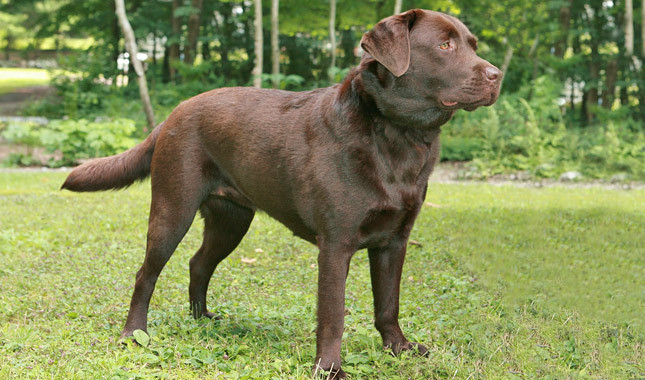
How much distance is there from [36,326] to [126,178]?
1.07 metres

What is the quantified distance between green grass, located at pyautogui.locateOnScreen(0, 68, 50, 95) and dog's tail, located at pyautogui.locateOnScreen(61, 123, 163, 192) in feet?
83.3

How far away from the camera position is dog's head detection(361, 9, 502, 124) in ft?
10.9

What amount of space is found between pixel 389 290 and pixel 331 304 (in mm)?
505

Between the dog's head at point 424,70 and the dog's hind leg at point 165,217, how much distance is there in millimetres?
1282

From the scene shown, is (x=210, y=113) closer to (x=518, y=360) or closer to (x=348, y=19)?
(x=518, y=360)

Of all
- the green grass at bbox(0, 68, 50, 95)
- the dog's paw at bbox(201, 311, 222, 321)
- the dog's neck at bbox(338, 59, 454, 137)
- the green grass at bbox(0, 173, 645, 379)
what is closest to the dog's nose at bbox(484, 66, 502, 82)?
the dog's neck at bbox(338, 59, 454, 137)

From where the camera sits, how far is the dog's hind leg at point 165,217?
164 inches

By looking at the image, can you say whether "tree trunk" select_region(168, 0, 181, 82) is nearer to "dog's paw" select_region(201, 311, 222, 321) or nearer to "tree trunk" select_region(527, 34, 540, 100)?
"tree trunk" select_region(527, 34, 540, 100)

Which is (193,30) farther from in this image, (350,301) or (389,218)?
(389,218)

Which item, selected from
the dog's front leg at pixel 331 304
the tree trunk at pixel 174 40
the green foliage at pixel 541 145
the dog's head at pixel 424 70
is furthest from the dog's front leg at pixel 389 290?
the tree trunk at pixel 174 40

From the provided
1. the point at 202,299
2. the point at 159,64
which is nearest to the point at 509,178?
the point at 202,299

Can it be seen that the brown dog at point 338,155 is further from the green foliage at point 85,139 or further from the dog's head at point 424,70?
the green foliage at point 85,139

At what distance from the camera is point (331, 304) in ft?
11.7

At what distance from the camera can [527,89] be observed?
598 inches
